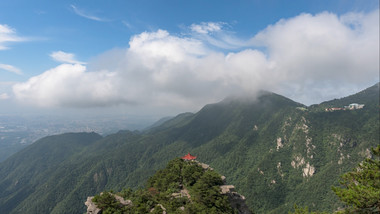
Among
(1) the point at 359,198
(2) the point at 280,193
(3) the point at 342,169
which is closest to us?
(1) the point at 359,198

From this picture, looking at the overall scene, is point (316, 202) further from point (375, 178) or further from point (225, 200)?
point (375, 178)

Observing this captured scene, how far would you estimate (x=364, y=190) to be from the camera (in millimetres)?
22359

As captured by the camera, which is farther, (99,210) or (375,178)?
(99,210)

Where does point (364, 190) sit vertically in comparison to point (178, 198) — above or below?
above

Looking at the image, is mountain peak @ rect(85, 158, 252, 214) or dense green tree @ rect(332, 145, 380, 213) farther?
mountain peak @ rect(85, 158, 252, 214)

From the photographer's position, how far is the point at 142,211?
32.9m

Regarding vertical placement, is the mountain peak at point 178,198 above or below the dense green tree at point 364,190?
below

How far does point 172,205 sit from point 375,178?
29315 millimetres

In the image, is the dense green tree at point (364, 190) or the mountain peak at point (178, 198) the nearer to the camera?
the dense green tree at point (364, 190)

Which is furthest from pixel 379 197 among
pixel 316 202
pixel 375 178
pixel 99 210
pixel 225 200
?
pixel 316 202

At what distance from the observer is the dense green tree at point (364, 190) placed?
2203 cm

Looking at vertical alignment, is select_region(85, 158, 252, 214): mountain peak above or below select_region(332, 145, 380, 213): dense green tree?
below

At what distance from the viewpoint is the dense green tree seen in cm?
2203

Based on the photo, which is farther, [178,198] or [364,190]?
[178,198]
